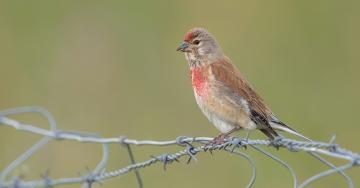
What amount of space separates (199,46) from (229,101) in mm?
619

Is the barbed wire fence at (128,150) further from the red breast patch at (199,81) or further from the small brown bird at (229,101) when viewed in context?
the red breast patch at (199,81)

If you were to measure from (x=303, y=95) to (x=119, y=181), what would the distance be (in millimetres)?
2369

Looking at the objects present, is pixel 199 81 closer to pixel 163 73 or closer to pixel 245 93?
pixel 245 93

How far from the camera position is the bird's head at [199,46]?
606 centimetres

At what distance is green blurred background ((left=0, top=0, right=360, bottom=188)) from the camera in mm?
7625

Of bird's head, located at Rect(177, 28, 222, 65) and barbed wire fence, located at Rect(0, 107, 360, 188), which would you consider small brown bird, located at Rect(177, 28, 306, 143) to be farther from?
barbed wire fence, located at Rect(0, 107, 360, 188)

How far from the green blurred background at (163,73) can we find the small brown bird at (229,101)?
159 cm

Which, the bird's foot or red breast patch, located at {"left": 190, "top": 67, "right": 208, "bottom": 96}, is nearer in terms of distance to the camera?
the bird's foot

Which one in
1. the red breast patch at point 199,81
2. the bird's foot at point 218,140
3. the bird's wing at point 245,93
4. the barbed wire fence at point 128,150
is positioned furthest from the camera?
the red breast patch at point 199,81

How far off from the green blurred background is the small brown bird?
1.59 meters

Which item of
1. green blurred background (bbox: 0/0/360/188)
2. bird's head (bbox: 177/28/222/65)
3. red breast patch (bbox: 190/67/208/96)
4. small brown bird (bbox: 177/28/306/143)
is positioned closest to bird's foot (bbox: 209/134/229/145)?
small brown bird (bbox: 177/28/306/143)

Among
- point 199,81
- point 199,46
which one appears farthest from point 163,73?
point 199,81

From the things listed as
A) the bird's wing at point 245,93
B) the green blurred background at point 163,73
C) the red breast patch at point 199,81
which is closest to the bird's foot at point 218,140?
the bird's wing at point 245,93

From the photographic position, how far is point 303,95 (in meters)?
8.67
